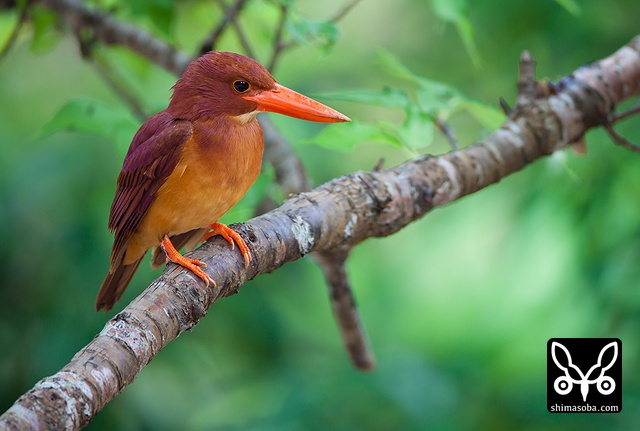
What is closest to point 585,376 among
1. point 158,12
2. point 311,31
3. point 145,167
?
point 311,31

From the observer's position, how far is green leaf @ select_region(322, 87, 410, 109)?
49.7 inches

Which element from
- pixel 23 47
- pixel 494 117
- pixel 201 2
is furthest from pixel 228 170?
pixel 23 47

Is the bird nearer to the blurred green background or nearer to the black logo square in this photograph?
the blurred green background

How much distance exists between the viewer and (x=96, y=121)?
1370 mm

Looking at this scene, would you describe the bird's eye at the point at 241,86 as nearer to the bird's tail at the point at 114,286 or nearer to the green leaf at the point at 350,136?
the green leaf at the point at 350,136

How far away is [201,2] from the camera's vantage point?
1977mm

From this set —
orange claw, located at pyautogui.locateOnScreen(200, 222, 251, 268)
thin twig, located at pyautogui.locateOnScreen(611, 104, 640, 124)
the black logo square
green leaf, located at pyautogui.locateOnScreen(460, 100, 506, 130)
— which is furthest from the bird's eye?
the black logo square

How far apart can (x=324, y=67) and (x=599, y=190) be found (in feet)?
3.77

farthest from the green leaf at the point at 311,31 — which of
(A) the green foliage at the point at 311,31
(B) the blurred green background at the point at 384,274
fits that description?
(B) the blurred green background at the point at 384,274

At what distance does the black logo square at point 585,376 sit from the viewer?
5.80 ft

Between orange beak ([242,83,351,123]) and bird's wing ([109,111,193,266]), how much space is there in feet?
0.44

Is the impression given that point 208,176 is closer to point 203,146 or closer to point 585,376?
point 203,146

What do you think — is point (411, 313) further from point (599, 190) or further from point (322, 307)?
point (599, 190)

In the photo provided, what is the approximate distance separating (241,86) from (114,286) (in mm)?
496
